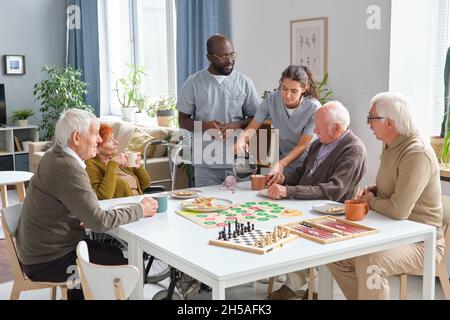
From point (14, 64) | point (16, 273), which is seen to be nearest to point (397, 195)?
point (16, 273)

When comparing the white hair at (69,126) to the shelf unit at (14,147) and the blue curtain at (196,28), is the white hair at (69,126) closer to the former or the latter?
the blue curtain at (196,28)

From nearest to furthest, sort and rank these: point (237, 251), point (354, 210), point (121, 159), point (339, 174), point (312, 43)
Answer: point (237, 251) < point (354, 210) < point (339, 174) < point (121, 159) < point (312, 43)

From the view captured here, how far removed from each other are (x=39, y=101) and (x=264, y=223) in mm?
6053

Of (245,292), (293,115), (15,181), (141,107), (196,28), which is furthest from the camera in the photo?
(141,107)

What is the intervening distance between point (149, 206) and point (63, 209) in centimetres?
37

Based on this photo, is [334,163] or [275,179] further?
[275,179]

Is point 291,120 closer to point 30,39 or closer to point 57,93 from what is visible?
point 57,93

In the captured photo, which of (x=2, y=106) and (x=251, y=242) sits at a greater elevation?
(x=2, y=106)

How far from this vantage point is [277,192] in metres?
2.88

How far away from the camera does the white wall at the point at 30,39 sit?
7508 mm

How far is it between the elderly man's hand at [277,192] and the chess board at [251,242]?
605 mm

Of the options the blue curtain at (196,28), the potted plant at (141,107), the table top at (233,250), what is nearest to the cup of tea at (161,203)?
the table top at (233,250)

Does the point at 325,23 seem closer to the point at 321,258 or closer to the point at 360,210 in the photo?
the point at 360,210

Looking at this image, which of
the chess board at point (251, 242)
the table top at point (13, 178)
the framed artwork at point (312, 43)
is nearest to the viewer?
the chess board at point (251, 242)
